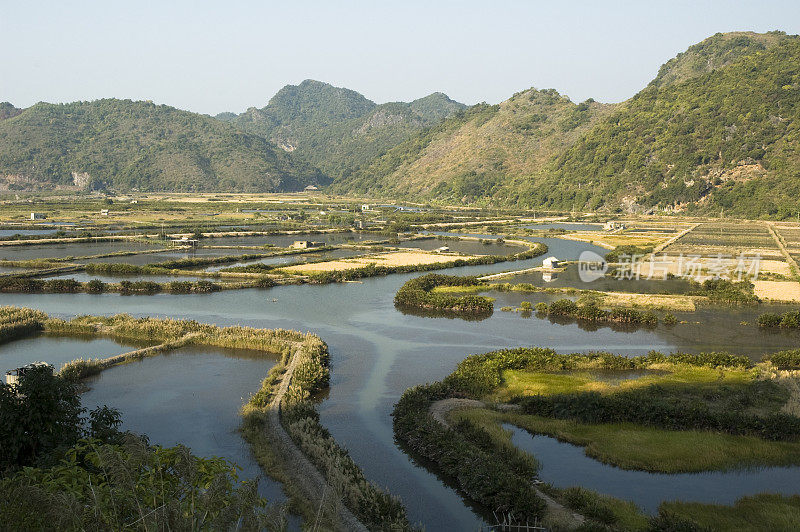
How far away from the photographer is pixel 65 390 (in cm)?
1609

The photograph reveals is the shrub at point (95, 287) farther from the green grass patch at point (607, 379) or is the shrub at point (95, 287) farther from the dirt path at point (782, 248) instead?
the dirt path at point (782, 248)

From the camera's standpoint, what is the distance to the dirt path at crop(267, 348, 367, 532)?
14.6m

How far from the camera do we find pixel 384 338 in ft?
110

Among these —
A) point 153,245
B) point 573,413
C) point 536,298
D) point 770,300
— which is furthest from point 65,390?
point 153,245

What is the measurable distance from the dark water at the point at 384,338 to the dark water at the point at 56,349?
5490 mm

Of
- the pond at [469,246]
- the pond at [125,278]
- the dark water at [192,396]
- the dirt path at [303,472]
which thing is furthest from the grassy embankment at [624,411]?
the pond at [469,246]

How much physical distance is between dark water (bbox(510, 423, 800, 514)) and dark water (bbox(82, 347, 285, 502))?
791 cm

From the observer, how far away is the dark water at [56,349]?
2778 centimetres

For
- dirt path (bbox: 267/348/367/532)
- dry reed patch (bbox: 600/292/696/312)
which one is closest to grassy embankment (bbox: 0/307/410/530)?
dirt path (bbox: 267/348/367/532)

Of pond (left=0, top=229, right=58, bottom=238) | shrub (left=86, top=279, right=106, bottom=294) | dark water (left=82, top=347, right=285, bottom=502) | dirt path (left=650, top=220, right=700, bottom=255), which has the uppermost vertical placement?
dirt path (left=650, top=220, right=700, bottom=255)

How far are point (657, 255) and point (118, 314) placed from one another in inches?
1931

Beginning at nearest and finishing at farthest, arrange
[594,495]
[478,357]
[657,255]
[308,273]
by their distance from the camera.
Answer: [594,495], [478,357], [308,273], [657,255]

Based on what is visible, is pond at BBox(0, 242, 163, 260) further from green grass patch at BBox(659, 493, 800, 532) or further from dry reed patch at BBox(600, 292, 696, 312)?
green grass patch at BBox(659, 493, 800, 532)

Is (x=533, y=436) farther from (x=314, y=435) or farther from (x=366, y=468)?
(x=314, y=435)
